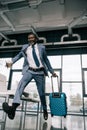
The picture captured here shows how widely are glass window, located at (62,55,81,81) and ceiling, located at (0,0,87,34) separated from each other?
0.88 metres

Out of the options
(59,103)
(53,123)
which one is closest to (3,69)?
(53,123)

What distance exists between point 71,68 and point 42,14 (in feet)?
5.23

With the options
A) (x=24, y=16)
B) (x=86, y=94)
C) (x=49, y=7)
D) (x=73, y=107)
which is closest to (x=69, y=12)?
(x=49, y=7)

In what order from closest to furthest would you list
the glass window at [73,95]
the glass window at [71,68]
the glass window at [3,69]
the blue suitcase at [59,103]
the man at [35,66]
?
1. the man at [35,66]
2. the blue suitcase at [59,103]
3. the glass window at [73,95]
4. the glass window at [71,68]
5. the glass window at [3,69]

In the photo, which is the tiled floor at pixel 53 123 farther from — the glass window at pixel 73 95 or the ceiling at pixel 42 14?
the ceiling at pixel 42 14

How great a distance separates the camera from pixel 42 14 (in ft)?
13.8

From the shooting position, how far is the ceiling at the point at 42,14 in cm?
352

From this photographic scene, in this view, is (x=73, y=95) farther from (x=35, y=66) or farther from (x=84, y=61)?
(x=35, y=66)

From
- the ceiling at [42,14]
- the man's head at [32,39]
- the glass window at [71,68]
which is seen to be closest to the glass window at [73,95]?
the glass window at [71,68]

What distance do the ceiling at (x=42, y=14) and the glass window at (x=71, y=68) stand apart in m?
0.88

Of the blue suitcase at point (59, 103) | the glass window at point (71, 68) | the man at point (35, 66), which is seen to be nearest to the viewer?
the man at point (35, 66)

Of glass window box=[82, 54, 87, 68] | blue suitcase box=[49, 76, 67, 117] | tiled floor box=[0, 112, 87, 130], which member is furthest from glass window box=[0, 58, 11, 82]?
blue suitcase box=[49, 76, 67, 117]

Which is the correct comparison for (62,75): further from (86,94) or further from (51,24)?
(51,24)

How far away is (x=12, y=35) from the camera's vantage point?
5.49 meters
